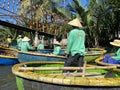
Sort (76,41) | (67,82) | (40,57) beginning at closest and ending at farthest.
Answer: (67,82)
(76,41)
(40,57)

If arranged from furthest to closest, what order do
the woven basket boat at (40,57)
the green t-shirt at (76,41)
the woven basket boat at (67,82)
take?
the woven basket boat at (40,57) < the green t-shirt at (76,41) < the woven basket boat at (67,82)

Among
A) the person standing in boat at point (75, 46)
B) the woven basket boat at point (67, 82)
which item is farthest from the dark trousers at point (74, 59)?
the woven basket boat at point (67, 82)

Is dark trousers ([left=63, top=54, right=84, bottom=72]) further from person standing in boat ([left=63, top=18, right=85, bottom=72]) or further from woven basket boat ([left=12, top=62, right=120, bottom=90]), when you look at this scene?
woven basket boat ([left=12, top=62, right=120, bottom=90])

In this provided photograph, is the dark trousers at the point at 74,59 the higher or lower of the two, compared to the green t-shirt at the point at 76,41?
lower

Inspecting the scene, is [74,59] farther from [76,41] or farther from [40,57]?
[40,57]

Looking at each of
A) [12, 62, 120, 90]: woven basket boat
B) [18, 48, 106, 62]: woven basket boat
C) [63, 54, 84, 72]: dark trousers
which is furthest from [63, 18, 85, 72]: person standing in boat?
[18, 48, 106, 62]: woven basket boat

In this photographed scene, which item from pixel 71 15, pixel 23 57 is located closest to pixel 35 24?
pixel 71 15

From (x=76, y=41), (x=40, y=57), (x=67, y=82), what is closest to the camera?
(x=67, y=82)

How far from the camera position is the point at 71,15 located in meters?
25.8

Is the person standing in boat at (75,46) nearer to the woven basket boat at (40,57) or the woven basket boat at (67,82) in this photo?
the woven basket boat at (67,82)

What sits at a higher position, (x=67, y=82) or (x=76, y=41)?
(x=76, y=41)

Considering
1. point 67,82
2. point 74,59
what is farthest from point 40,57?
point 67,82

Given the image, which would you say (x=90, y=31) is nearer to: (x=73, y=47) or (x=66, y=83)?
(x=73, y=47)

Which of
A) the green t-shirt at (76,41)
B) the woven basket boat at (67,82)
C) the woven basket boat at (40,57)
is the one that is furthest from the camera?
the woven basket boat at (40,57)
